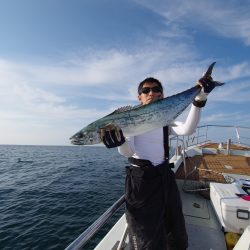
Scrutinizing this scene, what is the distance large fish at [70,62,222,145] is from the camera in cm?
272

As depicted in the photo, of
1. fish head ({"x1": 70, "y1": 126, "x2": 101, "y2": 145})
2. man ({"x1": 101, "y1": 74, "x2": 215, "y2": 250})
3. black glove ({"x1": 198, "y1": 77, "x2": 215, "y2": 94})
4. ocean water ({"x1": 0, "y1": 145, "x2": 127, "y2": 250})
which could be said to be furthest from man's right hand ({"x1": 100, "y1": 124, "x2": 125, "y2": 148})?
ocean water ({"x1": 0, "y1": 145, "x2": 127, "y2": 250})

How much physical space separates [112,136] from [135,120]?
36cm

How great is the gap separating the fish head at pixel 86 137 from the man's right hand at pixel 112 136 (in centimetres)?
13

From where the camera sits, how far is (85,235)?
206 cm

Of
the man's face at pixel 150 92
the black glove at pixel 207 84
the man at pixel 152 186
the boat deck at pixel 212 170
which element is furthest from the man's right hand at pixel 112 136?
the boat deck at pixel 212 170

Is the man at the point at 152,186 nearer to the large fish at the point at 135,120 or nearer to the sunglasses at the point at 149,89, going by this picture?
the sunglasses at the point at 149,89

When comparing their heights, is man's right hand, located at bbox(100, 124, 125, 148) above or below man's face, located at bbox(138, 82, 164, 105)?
below

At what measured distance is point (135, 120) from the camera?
8.94 ft

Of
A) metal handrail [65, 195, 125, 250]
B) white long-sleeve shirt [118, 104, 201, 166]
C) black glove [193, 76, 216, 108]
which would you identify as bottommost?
metal handrail [65, 195, 125, 250]

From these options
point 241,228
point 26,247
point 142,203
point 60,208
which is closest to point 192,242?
point 241,228

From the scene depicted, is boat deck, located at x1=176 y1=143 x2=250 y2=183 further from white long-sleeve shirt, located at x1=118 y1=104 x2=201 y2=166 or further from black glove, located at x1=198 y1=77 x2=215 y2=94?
black glove, located at x1=198 y1=77 x2=215 y2=94

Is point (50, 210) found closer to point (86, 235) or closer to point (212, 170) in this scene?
point (212, 170)

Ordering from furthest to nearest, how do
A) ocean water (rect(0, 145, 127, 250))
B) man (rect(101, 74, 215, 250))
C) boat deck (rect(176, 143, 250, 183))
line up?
ocean water (rect(0, 145, 127, 250)) < boat deck (rect(176, 143, 250, 183)) < man (rect(101, 74, 215, 250))

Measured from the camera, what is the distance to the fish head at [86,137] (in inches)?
108
